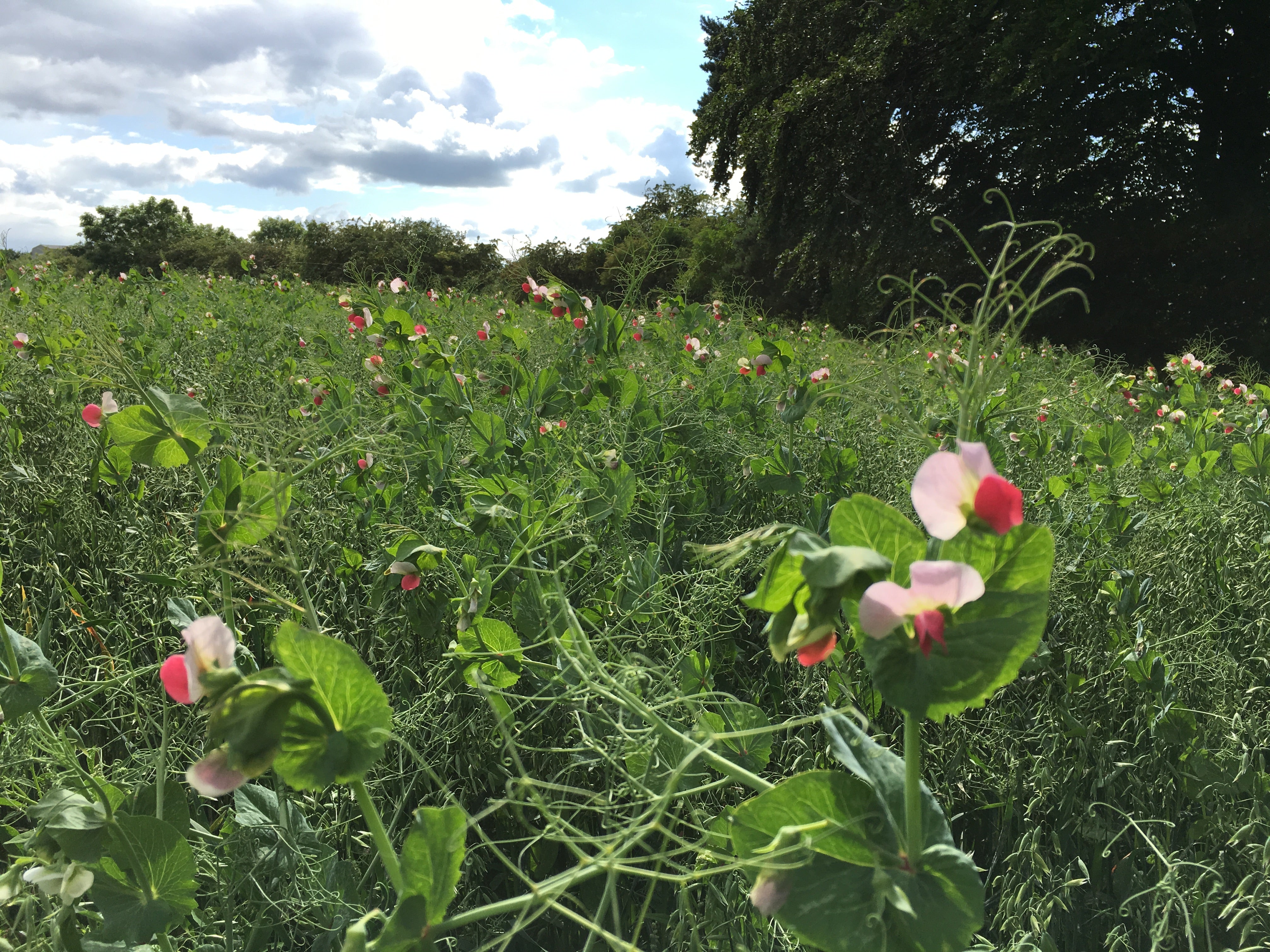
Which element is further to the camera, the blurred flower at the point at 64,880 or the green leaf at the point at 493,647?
the green leaf at the point at 493,647

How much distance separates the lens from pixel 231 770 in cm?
43

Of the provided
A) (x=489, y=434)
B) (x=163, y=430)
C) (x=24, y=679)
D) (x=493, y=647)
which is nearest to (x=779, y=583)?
(x=493, y=647)

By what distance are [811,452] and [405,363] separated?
122 centimetres

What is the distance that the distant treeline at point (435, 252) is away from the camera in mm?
5043

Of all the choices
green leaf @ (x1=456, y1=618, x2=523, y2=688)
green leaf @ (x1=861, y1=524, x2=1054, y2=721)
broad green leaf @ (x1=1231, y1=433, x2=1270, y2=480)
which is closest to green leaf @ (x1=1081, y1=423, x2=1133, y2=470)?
broad green leaf @ (x1=1231, y1=433, x2=1270, y2=480)

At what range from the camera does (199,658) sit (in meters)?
0.44

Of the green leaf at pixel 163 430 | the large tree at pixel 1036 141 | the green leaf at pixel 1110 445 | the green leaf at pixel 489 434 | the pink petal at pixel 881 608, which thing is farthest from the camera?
the large tree at pixel 1036 141

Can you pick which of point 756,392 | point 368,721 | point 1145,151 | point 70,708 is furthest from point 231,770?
point 1145,151

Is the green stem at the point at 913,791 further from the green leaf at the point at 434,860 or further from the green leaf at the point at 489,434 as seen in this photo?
the green leaf at the point at 489,434

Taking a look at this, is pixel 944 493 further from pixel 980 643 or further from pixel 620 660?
pixel 620 660

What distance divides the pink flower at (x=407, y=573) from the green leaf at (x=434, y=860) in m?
0.51

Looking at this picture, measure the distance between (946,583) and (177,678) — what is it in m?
0.47

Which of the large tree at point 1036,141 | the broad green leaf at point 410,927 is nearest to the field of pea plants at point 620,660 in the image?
the broad green leaf at point 410,927

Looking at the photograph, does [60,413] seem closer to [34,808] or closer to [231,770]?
[34,808]
